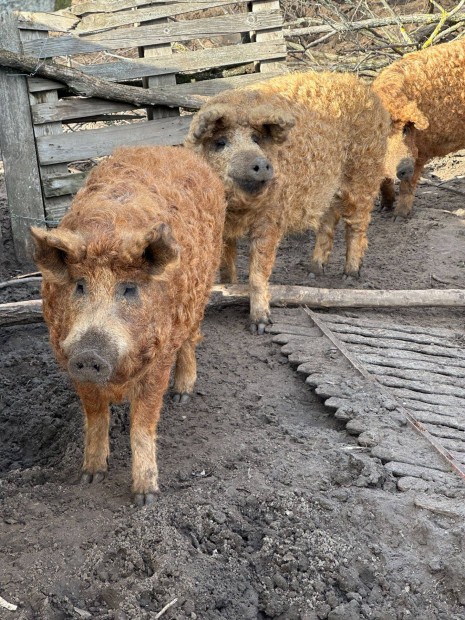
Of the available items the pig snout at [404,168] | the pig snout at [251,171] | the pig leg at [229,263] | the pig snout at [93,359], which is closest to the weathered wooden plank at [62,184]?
the pig leg at [229,263]

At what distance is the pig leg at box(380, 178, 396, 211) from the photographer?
9016mm

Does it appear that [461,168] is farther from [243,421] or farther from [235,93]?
[243,421]

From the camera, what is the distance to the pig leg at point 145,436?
3789 mm

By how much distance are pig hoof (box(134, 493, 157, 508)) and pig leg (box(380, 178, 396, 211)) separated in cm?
601

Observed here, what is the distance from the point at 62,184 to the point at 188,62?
5.65 ft

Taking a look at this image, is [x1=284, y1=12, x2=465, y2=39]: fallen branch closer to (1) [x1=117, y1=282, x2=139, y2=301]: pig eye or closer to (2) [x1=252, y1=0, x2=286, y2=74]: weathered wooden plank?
(2) [x1=252, y1=0, x2=286, y2=74]: weathered wooden plank

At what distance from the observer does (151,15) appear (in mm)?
7359

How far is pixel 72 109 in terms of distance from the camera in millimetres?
7168

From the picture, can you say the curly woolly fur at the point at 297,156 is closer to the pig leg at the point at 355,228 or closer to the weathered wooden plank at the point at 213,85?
the pig leg at the point at 355,228

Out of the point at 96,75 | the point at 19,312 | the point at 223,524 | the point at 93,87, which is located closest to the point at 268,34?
the point at 96,75

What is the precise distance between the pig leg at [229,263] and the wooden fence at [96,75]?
1.72 m

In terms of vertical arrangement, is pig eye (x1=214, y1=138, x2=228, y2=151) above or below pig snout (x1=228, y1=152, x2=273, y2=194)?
above

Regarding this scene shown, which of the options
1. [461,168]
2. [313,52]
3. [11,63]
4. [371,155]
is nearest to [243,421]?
[371,155]

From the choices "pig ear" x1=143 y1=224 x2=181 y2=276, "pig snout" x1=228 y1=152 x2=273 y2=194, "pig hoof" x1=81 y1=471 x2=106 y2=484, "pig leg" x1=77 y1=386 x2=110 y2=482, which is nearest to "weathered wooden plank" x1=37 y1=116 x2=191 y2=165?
"pig snout" x1=228 y1=152 x2=273 y2=194
